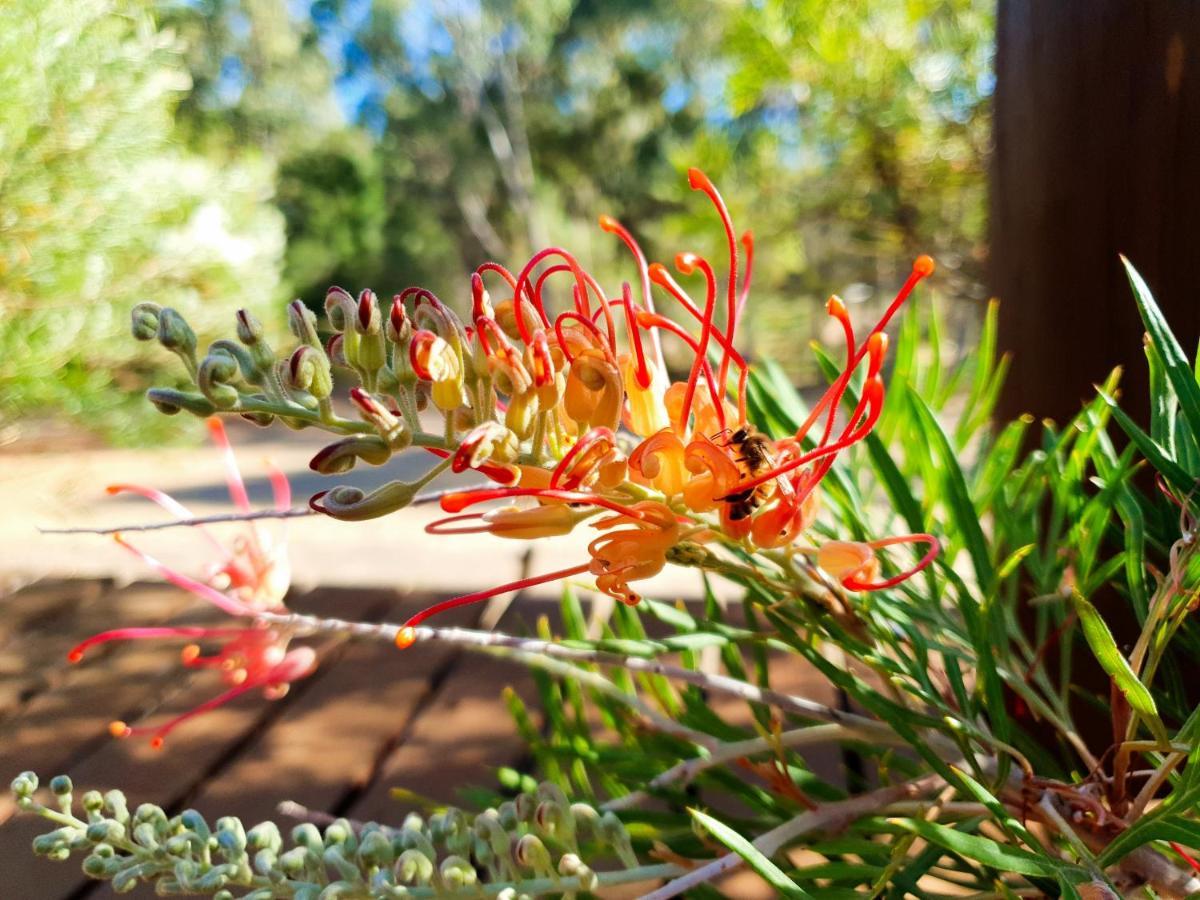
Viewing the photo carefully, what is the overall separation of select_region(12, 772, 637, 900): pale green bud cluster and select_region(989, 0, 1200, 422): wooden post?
331mm

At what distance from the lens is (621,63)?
7324 millimetres

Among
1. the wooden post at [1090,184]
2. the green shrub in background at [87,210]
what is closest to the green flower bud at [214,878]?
the wooden post at [1090,184]

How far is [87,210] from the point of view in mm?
902

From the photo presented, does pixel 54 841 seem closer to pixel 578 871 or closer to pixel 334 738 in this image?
pixel 578 871

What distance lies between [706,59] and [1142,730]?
25.2ft

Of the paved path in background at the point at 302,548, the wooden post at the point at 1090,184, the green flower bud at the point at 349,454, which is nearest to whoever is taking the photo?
the green flower bud at the point at 349,454

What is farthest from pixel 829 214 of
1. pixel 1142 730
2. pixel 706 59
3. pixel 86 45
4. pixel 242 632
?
pixel 706 59

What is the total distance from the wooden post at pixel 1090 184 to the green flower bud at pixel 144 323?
1.29ft

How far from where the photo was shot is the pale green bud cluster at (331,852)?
211 mm

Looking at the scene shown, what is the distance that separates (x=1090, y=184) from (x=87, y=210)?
3.07 feet

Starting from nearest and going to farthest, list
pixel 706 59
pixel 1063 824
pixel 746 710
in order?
pixel 1063 824
pixel 746 710
pixel 706 59

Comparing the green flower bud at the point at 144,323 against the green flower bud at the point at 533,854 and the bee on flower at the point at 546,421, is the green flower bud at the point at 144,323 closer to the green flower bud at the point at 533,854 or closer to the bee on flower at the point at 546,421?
the bee on flower at the point at 546,421

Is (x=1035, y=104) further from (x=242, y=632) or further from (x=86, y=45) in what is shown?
(x=86, y=45)

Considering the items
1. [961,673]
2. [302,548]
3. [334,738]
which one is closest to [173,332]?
[961,673]
